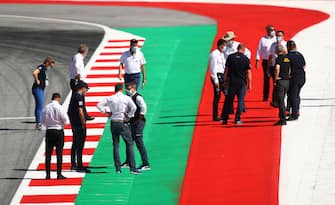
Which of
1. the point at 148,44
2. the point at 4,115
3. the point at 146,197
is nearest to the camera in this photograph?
the point at 146,197

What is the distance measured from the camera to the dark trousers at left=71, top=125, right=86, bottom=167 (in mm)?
24750

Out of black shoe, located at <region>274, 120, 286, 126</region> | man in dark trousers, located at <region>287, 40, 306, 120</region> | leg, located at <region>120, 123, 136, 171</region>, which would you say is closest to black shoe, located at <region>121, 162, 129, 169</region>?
leg, located at <region>120, 123, 136, 171</region>

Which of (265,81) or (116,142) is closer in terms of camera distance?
(116,142)

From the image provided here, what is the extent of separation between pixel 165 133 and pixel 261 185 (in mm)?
4881

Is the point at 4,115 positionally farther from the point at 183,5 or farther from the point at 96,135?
the point at 183,5

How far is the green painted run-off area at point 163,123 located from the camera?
23453 mm

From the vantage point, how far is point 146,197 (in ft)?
75.6

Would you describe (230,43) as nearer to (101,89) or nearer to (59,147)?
(101,89)

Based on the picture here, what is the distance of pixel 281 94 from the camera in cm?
2772

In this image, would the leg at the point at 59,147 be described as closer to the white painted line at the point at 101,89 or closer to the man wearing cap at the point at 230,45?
the man wearing cap at the point at 230,45

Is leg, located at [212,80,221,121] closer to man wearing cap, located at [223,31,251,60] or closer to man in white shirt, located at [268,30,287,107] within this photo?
man wearing cap, located at [223,31,251,60]

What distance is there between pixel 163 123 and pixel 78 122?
4565 mm

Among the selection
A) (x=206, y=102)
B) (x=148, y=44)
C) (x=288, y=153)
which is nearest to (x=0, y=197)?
(x=288, y=153)

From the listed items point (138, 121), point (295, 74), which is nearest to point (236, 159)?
point (138, 121)
